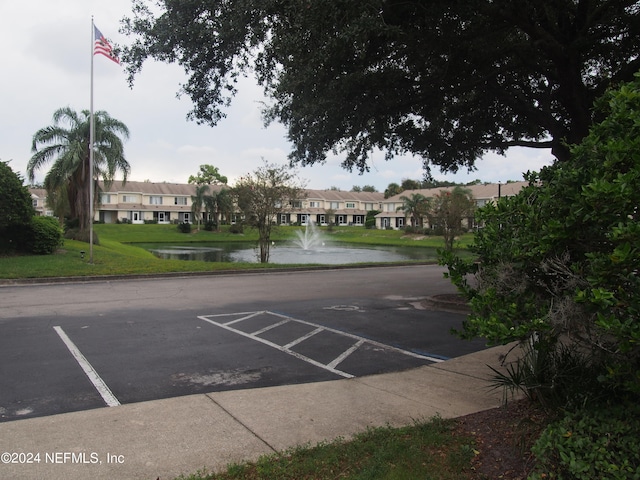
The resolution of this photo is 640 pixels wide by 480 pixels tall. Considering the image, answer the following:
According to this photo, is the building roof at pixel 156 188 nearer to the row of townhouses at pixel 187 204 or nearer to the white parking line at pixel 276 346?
the row of townhouses at pixel 187 204

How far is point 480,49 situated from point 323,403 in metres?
8.96

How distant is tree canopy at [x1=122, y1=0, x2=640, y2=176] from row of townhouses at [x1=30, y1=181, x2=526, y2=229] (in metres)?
54.8

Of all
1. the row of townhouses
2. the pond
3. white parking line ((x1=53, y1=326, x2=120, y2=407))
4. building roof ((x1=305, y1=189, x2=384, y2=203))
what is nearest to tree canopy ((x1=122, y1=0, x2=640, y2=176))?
white parking line ((x1=53, y1=326, x2=120, y2=407))

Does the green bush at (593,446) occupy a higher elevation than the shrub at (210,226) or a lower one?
lower

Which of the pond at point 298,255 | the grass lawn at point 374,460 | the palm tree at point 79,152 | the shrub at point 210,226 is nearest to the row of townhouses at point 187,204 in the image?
the shrub at point 210,226

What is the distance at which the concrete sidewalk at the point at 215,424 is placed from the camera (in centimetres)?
377

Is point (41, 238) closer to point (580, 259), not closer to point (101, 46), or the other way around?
point (101, 46)

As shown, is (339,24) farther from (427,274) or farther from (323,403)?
(427,274)

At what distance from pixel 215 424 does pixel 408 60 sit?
968 centimetres

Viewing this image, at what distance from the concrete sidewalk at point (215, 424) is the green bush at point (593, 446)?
1563 millimetres

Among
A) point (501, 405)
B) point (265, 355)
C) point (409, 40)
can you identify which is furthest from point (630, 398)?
point (409, 40)

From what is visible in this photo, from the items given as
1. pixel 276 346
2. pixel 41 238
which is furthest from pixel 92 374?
pixel 41 238

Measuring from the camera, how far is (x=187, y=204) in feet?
278

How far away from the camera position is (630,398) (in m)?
3.71
